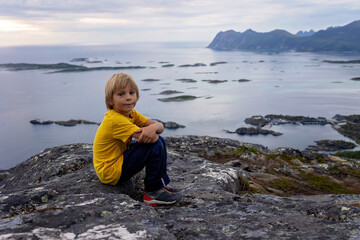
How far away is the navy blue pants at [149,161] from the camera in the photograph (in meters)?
5.68

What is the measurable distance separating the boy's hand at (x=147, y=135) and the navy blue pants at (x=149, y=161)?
7.5 inches

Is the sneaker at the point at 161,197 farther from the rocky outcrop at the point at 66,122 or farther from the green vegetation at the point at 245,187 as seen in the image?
the rocky outcrop at the point at 66,122

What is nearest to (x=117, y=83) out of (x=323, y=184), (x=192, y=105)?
(x=323, y=184)

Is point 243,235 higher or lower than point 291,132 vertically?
higher

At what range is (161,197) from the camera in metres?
5.59

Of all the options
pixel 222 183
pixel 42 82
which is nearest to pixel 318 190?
pixel 222 183

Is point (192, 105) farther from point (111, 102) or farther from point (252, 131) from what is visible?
point (111, 102)

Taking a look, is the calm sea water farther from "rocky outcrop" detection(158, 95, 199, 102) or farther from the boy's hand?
the boy's hand

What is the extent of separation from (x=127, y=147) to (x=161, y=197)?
4.20 ft

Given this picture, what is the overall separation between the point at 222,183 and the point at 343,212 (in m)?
3.16

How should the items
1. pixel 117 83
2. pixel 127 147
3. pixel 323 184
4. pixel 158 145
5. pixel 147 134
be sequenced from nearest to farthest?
pixel 147 134 → pixel 117 83 → pixel 158 145 → pixel 127 147 → pixel 323 184

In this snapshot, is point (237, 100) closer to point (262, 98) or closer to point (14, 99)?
point (262, 98)

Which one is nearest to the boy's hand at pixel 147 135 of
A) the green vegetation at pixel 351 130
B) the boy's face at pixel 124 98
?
the boy's face at pixel 124 98

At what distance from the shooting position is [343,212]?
16.4 ft
